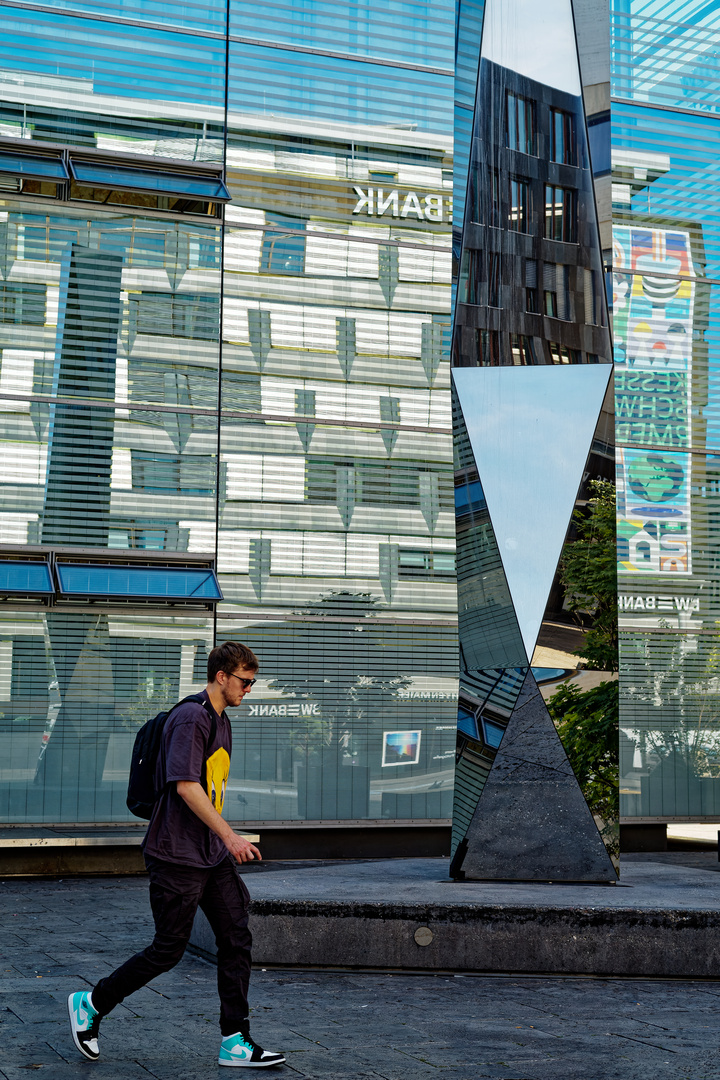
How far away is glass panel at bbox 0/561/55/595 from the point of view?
36.7 ft

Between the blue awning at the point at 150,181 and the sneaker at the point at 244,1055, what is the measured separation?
29.7 ft

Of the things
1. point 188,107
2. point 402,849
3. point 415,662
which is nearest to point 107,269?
point 188,107

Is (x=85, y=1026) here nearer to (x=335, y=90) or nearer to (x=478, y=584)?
(x=478, y=584)

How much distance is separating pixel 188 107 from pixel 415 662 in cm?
606

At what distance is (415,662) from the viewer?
12750 millimetres

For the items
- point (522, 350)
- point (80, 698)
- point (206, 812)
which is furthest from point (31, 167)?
point (206, 812)

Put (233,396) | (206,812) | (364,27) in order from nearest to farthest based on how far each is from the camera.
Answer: (206,812)
(233,396)
(364,27)

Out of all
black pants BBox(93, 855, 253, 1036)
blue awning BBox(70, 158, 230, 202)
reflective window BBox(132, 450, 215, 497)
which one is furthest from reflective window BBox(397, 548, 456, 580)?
black pants BBox(93, 855, 253, 1036)

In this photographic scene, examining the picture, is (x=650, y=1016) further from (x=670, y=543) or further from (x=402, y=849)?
(x=670, y=543)

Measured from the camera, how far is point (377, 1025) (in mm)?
5434

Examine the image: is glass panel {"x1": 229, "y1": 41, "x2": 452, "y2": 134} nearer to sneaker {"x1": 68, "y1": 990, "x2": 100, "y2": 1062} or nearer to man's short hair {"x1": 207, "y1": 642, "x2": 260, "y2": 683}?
man's short hair {"x1": 207, "y1": 642, "x2": 260, "y2": 683}

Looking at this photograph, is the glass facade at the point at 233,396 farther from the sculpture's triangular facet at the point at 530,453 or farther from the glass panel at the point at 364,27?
the sculpture's triangular facet at the point at 530,453

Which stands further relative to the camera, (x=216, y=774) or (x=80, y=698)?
(x=80, y=698)

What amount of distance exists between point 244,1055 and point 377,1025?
0.96 metres
